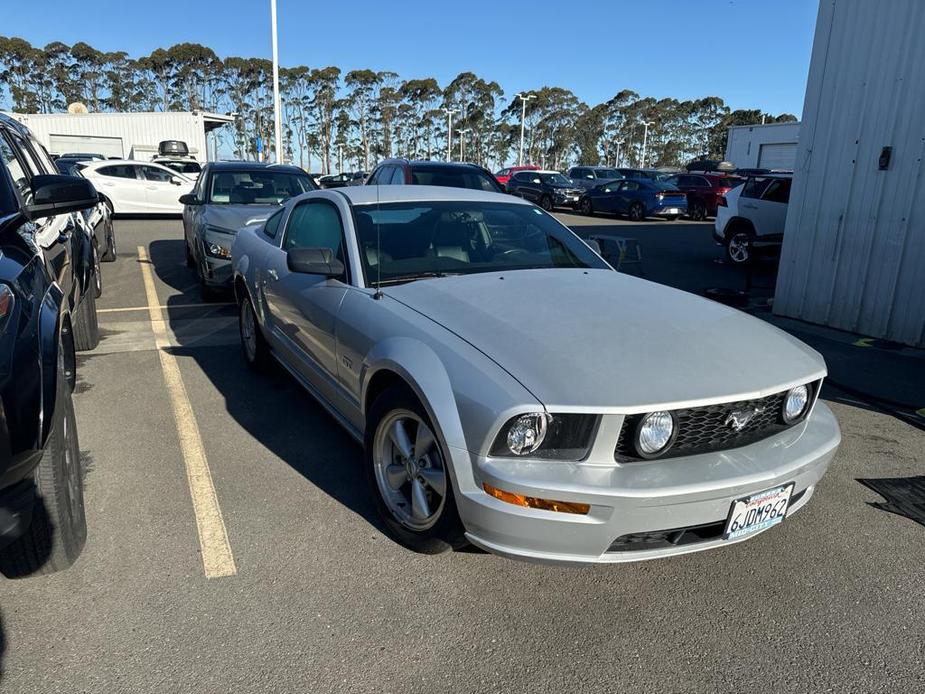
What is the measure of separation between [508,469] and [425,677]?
0.74 metres

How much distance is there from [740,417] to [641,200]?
814 inches

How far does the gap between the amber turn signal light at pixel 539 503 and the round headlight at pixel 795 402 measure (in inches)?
40.1

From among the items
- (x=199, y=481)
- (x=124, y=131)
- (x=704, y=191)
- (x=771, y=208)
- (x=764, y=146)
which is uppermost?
(x=764, y=146)

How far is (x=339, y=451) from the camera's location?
3.99m

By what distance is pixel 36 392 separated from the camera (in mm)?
2127

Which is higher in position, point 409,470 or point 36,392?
point 36,392

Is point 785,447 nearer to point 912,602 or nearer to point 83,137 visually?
point 912,602

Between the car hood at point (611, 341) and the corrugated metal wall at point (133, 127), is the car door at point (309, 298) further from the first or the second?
the corrugated metal wall at point (133, 127)

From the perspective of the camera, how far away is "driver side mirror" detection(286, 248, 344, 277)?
3.50 meters

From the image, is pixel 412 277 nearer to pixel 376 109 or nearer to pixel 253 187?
pixel 253 187

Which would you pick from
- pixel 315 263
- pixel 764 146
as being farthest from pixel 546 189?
pixel 315 263

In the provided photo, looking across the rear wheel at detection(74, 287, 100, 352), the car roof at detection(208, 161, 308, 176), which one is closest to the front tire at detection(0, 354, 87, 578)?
the rear wheel at detection(74, 287, 100, 352)

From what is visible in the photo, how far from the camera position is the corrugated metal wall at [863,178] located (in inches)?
256

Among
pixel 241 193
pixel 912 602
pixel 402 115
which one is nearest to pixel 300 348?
pixel 912 602
